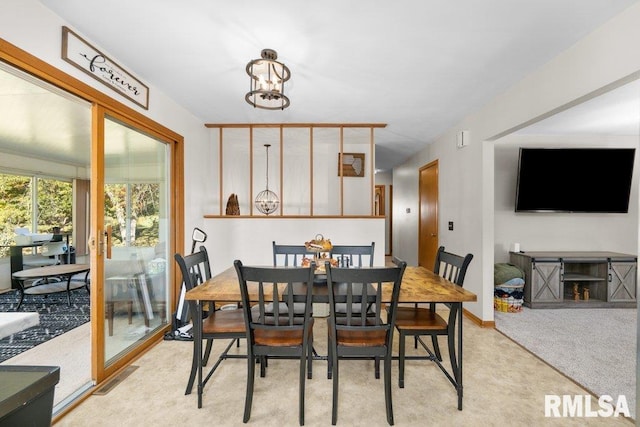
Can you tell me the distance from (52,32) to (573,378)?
4.35m

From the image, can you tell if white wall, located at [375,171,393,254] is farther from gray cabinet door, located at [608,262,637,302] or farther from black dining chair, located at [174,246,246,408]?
black dining chair, located at [174,246,246,408]

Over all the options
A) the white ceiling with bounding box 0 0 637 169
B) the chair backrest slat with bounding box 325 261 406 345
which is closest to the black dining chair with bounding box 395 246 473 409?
the chair backrest slat with bounding box 325 261 406 345

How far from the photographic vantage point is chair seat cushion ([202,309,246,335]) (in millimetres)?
1990

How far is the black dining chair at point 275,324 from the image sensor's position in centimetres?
164

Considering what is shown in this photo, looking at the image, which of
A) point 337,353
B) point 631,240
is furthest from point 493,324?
point 631,240

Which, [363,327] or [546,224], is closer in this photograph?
[363,327]

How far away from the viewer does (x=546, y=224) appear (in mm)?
4422

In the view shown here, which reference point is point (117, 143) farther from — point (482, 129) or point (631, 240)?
point (631, 240)

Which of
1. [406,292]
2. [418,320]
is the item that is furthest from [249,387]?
[418,320]

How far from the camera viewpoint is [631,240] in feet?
14.5

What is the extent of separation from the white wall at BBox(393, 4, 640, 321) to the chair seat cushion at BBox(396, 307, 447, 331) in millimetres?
1514

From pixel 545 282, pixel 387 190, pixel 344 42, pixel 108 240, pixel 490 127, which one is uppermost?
pixel 344 42

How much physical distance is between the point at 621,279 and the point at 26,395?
576cm

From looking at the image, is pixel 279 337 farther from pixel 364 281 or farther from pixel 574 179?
pixel 574 179
